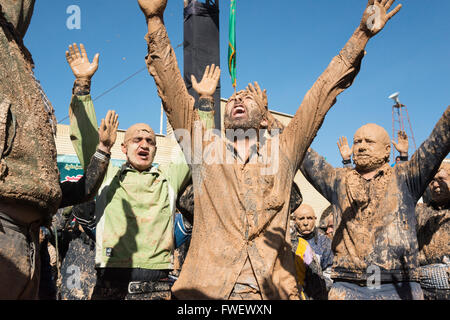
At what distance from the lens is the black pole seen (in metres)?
6.67

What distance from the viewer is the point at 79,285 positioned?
548cm

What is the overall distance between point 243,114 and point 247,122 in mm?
68

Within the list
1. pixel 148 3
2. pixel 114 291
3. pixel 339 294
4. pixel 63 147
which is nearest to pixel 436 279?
pixel 339 294

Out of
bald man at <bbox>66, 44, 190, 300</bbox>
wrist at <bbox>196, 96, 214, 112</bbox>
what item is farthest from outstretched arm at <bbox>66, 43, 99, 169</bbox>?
wrist at <bbox>196, 96, 214, 112</bbox>

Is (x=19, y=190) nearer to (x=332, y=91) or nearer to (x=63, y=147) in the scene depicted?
(x=332, y=91)

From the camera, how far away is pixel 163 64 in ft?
9.46

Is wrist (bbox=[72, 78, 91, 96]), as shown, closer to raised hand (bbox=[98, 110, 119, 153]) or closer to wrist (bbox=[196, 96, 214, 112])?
raised hand (bbox=[98, 110, 119, 153])

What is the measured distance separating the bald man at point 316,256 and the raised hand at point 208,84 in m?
2.52

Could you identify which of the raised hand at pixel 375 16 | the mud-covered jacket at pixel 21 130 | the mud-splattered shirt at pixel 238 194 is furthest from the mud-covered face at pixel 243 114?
the mud-covered jacket at pixel 21 130

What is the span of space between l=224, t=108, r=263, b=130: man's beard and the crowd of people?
1 cm

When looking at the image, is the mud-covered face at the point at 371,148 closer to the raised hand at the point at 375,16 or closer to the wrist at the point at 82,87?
the raised hand at the point at 375,16

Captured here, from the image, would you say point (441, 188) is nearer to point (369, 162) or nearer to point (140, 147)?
point (369, 162)

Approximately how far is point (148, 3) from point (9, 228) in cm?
173

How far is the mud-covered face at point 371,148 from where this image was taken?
12.4 ft
